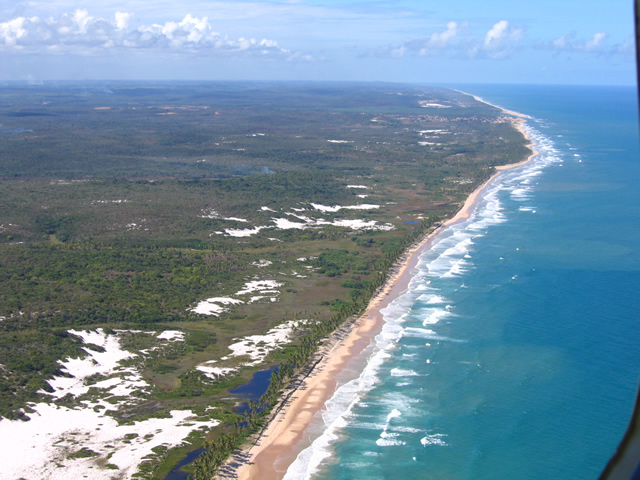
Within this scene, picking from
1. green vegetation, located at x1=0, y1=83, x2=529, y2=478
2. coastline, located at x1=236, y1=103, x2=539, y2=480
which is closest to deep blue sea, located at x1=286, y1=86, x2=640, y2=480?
coastline, located at x1=236, y1=103, x2=539, y2=480

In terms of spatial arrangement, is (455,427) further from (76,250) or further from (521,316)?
(76,250)

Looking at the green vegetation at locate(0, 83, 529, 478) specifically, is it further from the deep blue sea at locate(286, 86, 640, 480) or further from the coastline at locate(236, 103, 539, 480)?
the deep blue sea at locate(286, 86, 640, 480)

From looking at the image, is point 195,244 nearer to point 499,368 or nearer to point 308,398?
point 308,398

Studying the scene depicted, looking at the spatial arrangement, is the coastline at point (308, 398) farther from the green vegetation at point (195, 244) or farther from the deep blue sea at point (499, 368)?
the green vegetation at point (195, 244)

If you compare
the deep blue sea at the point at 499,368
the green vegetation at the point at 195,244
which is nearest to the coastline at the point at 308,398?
the deep blue sea at the point at 499,368

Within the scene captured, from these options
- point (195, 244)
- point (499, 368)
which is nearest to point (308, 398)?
point (499, 368)

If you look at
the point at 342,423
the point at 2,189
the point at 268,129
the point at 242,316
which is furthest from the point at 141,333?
the point at 268,129
